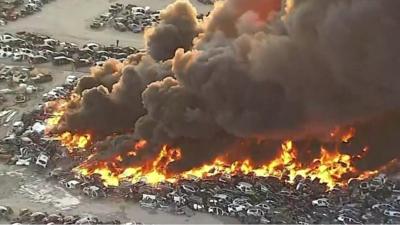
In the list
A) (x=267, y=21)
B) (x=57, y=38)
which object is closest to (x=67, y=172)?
(x=267, y=21)

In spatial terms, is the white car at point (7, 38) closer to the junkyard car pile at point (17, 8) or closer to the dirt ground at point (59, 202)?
the junkyard car pile at point (17, 8)

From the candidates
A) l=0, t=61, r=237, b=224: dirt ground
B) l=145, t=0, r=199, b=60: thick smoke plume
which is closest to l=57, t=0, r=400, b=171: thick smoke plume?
l=145, t=0, r=199, b=60: thick smoke plume

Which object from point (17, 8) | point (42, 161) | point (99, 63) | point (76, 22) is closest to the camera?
point (42, 161)

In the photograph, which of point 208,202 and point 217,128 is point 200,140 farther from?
point 208,202

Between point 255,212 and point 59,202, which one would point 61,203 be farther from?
point 255,212

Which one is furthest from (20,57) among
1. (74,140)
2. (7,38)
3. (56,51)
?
Answer: (74,140)

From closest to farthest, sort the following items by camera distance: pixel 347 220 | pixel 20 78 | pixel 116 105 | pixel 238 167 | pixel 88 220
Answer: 1. pixel 88 220
2. pixel 347 220
3. pixel 238 167
4. pixel 116 105
5. pixel 20 78
